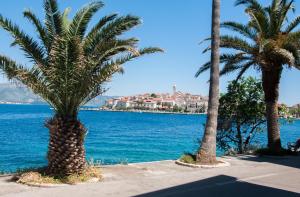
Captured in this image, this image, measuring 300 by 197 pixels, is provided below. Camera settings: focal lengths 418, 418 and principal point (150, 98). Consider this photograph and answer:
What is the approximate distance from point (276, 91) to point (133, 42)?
30.2 feet

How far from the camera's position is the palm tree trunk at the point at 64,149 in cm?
1132

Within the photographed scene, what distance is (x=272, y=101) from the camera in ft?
61.7

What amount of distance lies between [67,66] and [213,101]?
621 cm

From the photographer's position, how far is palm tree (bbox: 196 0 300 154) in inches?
697

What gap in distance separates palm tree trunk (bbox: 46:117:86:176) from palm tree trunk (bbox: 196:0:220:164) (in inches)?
207

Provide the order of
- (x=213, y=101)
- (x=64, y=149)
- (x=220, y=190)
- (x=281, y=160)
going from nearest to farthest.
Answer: (x=220, y=190) < (x=64, y=149) < (x=213, y=101) < (x=281, y=160)

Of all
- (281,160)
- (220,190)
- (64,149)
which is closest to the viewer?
(220,190)

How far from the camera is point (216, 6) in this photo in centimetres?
1547

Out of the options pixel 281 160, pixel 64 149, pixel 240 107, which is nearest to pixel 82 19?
pixel 64 149

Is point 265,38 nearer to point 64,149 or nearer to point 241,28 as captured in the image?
point 241,28

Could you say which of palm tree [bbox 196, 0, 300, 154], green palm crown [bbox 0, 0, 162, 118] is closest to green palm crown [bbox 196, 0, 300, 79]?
palm tree [bbox 196, 0, 300, 154]

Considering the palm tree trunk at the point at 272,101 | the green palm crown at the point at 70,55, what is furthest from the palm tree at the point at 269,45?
the green palm crown at the point at 70,55

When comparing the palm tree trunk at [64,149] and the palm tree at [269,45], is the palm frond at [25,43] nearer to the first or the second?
the palm tree trunk at [64,149]

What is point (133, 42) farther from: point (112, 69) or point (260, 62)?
point (260, 62)
